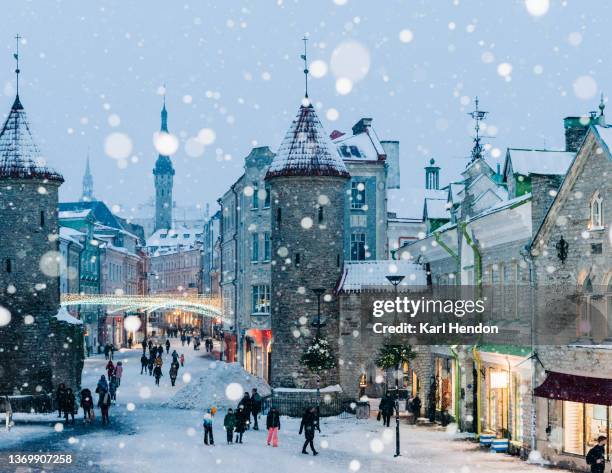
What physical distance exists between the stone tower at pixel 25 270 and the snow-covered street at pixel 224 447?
2.12 metres

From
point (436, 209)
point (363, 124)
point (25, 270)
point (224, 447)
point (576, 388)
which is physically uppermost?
point (363, 124)

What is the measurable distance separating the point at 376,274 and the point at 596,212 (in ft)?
57.6

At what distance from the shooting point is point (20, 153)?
3959 cm

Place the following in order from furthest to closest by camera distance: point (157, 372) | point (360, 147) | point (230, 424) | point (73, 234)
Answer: point (73, 234) < point (360, 147) < point (157, 372) < point (230, 424)

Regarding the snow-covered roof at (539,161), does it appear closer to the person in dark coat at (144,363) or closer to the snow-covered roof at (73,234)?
the person in dark coat at (144,363)

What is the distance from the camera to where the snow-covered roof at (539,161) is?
88.7 feet

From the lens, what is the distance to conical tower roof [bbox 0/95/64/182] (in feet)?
129

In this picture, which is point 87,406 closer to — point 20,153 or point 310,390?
point 310,390

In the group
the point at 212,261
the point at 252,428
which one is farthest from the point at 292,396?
the point at 212,261

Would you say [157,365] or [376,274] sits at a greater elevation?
[376,274]

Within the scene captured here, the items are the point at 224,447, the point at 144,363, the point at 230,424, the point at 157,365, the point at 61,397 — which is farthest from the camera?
the point at 144,363

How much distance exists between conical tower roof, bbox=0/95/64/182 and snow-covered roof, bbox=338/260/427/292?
39.1 ft

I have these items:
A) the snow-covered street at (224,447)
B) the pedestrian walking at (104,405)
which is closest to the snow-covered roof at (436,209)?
the snow-covered street at (224,447)

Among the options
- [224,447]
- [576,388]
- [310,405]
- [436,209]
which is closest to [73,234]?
[436,209]
